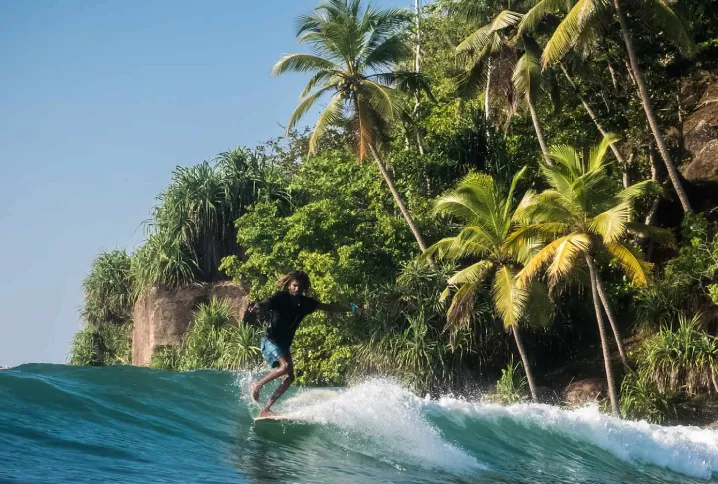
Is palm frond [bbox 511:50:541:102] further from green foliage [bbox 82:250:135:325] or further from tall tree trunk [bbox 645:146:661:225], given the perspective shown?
green foliage [bbox 82:250:135:325]

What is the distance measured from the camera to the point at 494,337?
27969 millimetres

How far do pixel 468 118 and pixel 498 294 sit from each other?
9649 mm

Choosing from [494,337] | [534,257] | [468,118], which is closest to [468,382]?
[494,337]

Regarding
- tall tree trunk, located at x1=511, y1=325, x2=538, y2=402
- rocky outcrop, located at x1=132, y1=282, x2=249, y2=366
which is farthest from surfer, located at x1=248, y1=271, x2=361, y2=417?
rocky outcrop, located at x1=132, y1=282, x2=249, y2=366

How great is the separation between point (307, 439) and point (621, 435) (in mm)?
5646

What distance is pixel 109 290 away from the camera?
39.4 metres

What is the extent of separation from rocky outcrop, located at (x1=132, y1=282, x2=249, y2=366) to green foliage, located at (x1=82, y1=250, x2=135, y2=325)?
4.03 metres

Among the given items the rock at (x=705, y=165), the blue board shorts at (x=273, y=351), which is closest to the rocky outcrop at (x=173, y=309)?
the rock at (x=705, y=165)

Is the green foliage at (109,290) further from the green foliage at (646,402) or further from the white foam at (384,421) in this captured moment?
the white foam at (384,421)

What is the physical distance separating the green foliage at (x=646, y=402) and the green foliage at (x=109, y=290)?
20893 mm

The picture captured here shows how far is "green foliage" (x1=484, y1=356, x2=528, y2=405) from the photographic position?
85.9 ft

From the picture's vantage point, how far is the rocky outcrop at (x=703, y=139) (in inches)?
1217

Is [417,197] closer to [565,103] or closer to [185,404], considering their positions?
[565,103]

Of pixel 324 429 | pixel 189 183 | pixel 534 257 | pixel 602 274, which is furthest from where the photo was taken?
pixel 189 183
